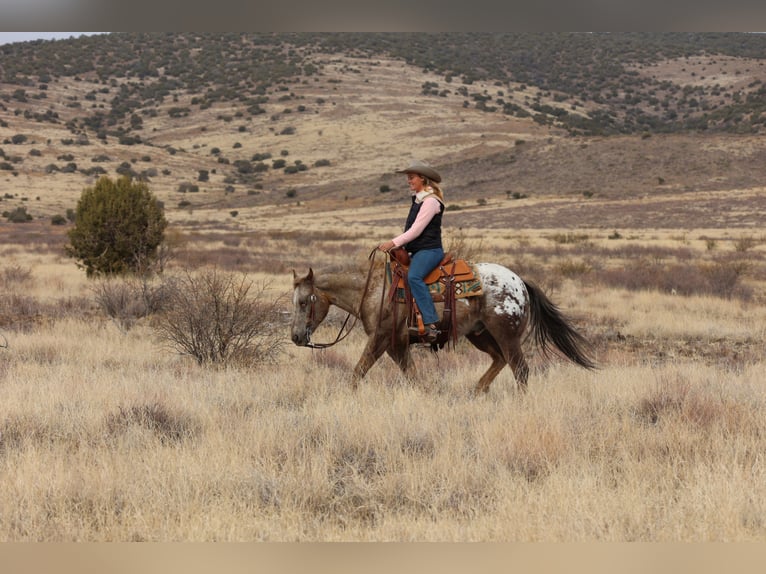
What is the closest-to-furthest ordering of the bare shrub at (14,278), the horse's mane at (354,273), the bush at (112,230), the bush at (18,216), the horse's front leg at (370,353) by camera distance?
the horse's front leg at (370,353) < the horse's mane at (354,273) < the bare shrub at (14,278) < the bush at (112,230) < the bush at (18,216)

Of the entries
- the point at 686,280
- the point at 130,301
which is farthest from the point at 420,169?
the point at 686,280

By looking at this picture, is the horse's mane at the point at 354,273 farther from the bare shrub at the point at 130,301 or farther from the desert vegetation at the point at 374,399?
the bare shrub at the point at 130,301

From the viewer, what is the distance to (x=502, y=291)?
7543mm

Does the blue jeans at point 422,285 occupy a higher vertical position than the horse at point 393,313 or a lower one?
higher

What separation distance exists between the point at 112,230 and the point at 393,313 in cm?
1424

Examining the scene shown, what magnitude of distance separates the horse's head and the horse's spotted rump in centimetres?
175

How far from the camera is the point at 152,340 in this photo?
1122cm

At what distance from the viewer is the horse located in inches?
287

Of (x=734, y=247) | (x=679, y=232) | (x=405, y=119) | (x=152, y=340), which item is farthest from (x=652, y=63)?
(x=152, y=340)

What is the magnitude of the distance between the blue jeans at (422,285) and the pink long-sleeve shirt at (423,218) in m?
0.32

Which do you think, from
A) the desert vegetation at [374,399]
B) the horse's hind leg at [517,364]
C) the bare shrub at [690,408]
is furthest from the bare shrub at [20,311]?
the bare shrub at [690,408]

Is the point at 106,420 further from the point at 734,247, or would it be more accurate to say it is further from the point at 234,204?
the point at 234,204

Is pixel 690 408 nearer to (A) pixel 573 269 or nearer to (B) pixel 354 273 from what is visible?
(B) pixel 354 273

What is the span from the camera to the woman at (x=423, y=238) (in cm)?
673
